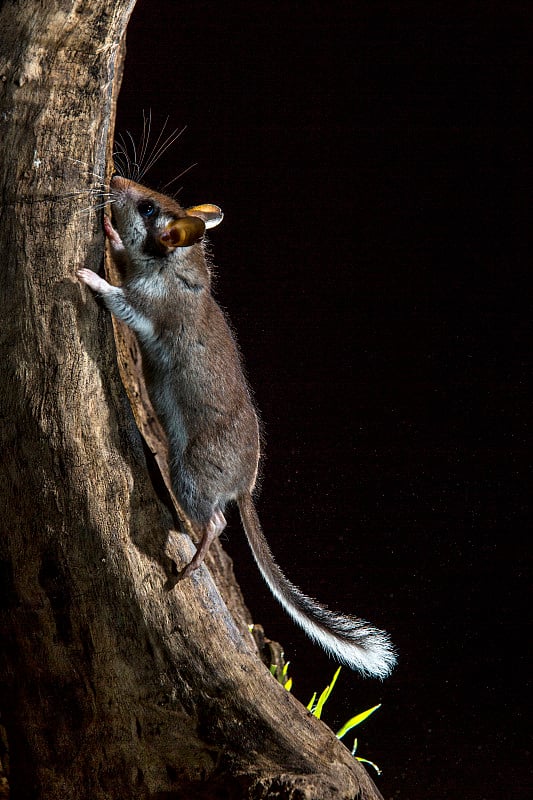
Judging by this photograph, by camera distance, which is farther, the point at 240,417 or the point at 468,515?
the point at 468,515

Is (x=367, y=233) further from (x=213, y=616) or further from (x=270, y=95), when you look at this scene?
(x=213, y=616)

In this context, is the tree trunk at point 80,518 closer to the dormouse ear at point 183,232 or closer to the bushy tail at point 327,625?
the dormouse ear at point 183,232

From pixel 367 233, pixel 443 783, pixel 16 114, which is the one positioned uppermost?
pixel 16 114

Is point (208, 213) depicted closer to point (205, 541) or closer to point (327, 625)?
point (205, 541)

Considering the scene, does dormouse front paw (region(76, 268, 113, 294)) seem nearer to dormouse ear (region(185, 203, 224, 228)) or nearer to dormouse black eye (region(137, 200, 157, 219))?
dormouse black eye (region(137, 200, 157, 219))

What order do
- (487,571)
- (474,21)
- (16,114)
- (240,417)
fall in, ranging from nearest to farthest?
1. (16,114)
2. (240,417)
3. (474,21)
4. (487,571)

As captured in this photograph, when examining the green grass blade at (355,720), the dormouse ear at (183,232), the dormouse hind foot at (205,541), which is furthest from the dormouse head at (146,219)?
the green grass blade at (355,720)

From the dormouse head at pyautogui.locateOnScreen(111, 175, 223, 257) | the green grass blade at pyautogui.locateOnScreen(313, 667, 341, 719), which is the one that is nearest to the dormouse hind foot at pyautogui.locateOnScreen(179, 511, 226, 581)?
the dormouse head at pyautogui.locateOnScreen(111, 175, 223, 257)

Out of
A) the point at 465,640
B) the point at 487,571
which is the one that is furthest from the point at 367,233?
the point at 465,640
